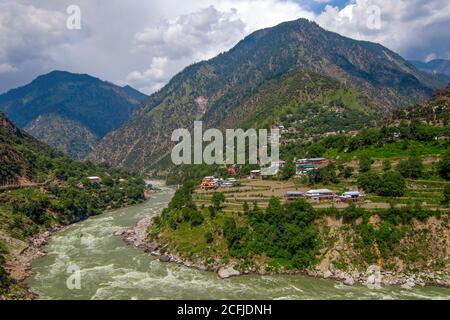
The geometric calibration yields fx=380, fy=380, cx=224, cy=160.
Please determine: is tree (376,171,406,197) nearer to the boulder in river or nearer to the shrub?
the shrub

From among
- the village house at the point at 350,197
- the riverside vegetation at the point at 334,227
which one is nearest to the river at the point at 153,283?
the riverside vegetation at the point at 334,227

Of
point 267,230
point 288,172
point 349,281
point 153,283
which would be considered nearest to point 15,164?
point 288,172

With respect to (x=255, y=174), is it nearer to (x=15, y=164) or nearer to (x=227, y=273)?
(x=227, y=273)

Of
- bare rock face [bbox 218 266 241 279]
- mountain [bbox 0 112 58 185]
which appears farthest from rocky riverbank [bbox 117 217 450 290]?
mountain [bbox 0 112 58 185]

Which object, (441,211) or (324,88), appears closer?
(441,211)

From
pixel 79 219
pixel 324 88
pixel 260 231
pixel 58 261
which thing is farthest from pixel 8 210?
pixel 324 88

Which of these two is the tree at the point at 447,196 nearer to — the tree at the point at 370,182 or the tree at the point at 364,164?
the tree at the point at 370,182

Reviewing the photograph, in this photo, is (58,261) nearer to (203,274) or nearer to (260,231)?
(203,274)
